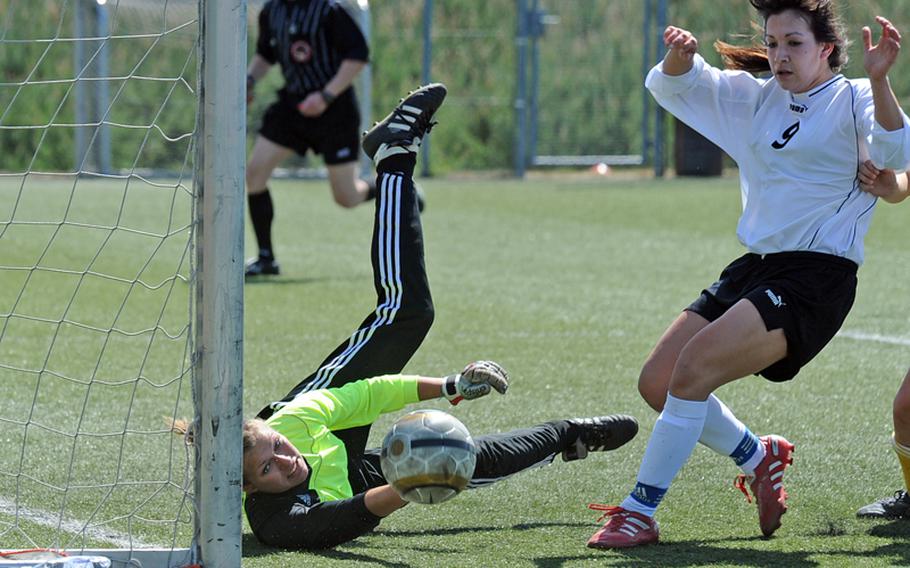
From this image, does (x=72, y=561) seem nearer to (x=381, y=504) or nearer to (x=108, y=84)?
(x=381, y=504)

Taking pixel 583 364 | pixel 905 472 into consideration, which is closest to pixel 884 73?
pixel 905 472

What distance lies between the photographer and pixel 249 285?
1009 centimetres

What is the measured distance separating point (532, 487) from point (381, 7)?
1749 centimetres

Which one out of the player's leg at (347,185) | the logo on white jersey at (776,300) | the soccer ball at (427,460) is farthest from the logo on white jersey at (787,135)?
the player's leg at (347,185)

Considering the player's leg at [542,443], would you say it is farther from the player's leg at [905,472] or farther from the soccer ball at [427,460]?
the player's leg at [905,472]

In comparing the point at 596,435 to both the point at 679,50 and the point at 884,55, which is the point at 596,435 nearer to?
the point at 679,50

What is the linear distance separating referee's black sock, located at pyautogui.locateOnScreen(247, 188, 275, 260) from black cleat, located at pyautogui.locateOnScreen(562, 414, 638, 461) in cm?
589

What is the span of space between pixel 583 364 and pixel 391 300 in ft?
7.07

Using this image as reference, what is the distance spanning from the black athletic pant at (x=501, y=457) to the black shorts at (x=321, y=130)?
5.95 m

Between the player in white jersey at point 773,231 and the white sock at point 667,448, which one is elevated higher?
the player in white jersey at point 773,231

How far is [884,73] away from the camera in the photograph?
4059 millimetres

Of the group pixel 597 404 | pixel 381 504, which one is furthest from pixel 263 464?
pixel 597 404

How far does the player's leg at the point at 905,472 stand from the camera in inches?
179

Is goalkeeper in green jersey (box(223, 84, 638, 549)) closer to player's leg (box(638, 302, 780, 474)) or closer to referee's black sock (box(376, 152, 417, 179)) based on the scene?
referee's black sock (box(376, 152, 417, 179))
